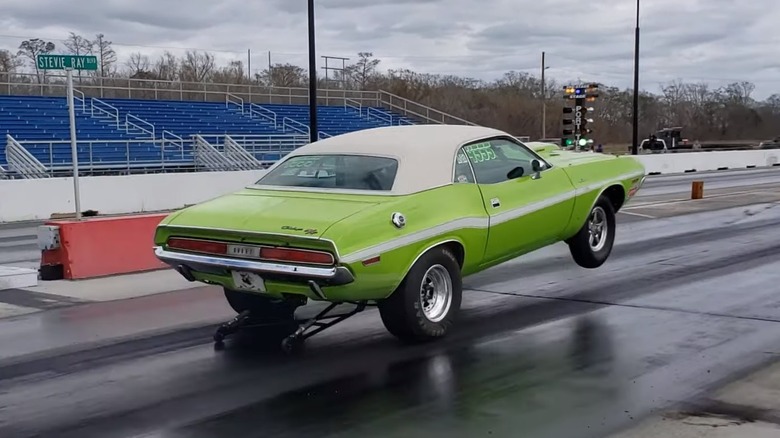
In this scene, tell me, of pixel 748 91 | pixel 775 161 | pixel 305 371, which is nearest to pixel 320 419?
pixel 305 371

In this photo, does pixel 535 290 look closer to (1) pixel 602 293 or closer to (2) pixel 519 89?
(1) pixel 602 293

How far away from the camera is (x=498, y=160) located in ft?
26.7

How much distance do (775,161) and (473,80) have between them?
35.4 metres

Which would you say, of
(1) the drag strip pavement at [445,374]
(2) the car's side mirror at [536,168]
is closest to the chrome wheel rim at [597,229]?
(1) the drag strip pavement at [445,374]

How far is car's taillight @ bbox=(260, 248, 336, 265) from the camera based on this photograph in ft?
20.3

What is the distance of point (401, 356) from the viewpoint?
6785 millimetres

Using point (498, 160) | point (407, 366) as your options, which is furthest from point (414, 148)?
point (407, 366)

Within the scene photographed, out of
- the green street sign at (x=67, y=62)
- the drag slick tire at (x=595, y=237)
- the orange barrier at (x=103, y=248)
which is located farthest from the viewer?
the green street sign at (x=67, y=62)

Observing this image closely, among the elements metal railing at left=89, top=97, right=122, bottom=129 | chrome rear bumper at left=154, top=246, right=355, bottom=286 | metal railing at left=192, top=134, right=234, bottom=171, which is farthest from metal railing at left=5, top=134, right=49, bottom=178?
chrome rear bumper at left=154, top=246, right=355, bottom=286

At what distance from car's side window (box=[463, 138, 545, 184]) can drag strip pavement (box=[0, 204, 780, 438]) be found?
1.34m

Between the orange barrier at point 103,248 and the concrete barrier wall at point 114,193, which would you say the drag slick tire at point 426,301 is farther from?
the concrete barrier wall at point 114,193

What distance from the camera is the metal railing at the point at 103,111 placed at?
117ft

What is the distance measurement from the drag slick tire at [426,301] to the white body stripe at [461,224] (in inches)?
7.4

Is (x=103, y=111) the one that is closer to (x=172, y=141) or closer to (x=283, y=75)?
(x=172, y=141)
